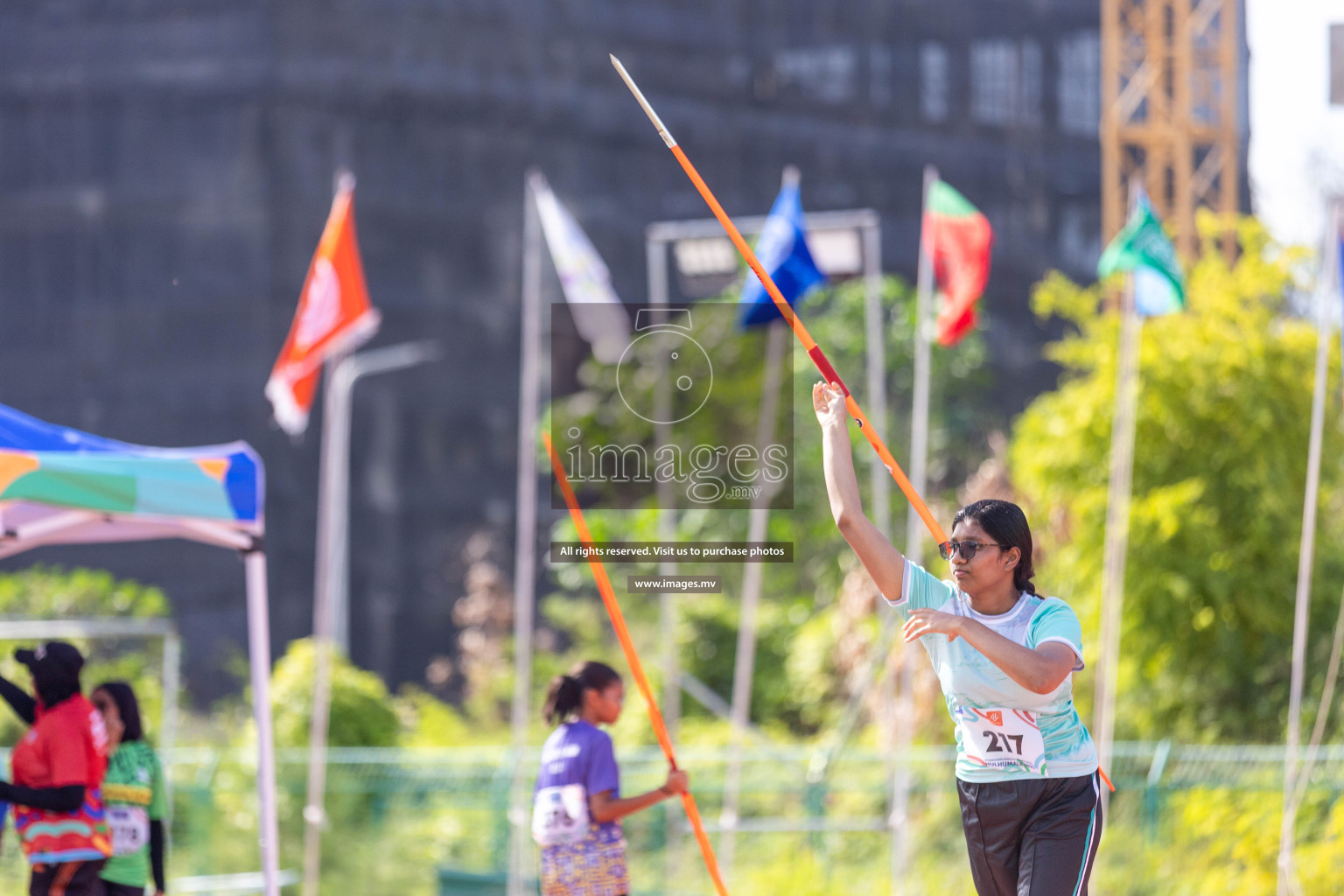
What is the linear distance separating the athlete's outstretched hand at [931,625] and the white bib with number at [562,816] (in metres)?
2.25

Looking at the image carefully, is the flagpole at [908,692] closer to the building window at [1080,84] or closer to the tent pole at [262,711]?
the tent pole at [262,711]

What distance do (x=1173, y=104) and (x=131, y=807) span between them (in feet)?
128

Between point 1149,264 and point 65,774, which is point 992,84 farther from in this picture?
point 65,774

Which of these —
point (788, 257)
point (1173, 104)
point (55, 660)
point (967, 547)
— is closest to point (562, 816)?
point (55, 660)

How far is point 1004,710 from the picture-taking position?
399cm

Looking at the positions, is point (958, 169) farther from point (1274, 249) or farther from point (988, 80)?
point (1274, 249)

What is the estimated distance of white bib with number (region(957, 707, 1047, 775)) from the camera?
3.99 meters

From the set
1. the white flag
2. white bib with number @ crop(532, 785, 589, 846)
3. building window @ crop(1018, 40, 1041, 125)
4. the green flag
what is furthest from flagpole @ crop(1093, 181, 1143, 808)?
building window @ crop(1018, 40, 1041, 125)

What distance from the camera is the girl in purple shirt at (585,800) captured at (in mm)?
5605

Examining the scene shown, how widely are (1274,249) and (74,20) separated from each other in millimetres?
25903

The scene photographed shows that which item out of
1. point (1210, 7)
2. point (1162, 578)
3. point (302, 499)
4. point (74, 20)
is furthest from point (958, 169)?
point (1162, 578)

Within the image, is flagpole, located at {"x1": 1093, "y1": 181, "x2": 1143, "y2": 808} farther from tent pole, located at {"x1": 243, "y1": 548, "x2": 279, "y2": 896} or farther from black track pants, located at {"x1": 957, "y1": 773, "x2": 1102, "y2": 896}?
black track pants, located at {"x1": 957, "y1": 773, "x2": 1102, "y2": 896}

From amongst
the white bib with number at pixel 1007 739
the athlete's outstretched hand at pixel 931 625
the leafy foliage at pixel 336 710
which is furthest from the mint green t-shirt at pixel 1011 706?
the leafy foliage at pixel 336 710

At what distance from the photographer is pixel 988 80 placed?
40.1m
